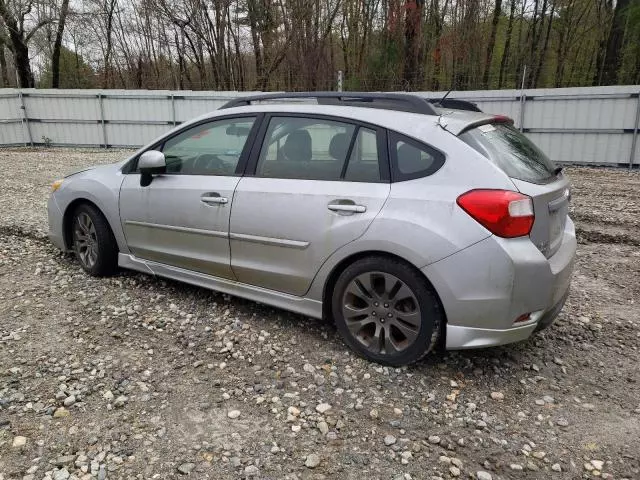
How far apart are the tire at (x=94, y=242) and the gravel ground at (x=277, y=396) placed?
0.80 ft

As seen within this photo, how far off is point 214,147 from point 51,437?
227 centimetres

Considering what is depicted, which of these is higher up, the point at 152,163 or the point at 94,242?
the point at 152,163

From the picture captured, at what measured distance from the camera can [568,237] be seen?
3.32m

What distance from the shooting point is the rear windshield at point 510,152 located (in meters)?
2.94

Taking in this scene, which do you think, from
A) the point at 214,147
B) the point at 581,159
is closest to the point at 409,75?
the point at 581,159

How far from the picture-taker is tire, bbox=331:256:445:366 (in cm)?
296

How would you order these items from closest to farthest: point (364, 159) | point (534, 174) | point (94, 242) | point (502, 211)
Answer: point (502, 211), point (534, 174), point (364, 159), point (94, 242)

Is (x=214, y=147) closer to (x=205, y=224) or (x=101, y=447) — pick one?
(x=205, y=224)

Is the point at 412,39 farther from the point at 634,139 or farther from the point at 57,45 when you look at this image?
the point at 57,45

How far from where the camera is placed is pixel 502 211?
271 cm

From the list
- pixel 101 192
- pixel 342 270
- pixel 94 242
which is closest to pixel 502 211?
pixel 342 270

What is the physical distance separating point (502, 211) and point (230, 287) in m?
2.07

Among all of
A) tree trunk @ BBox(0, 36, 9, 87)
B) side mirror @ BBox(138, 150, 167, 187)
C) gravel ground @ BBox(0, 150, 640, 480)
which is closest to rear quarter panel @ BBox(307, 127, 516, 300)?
gravel ground @ BBox(0, 150, 640, 480)

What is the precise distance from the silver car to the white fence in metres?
9.24
